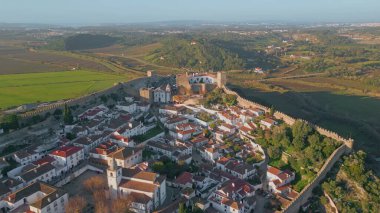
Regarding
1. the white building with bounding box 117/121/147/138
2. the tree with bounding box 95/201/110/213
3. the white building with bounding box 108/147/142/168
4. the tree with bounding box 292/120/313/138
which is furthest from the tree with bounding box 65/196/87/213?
the tree with bounding box 292/120/313/138

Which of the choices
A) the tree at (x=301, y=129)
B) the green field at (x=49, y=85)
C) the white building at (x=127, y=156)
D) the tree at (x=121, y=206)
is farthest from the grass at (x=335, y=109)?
the green field at (x=49, y=85)

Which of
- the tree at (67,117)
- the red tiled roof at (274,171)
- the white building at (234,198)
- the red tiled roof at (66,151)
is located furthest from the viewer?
the tree at (67,117)

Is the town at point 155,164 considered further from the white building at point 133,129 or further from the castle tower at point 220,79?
the castle tower at point 220,79

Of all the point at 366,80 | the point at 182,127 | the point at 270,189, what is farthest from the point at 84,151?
the point at 366,80

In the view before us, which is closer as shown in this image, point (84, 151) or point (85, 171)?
point (85, 171)

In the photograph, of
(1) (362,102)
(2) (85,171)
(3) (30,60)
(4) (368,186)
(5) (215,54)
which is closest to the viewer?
(4) (368,186)

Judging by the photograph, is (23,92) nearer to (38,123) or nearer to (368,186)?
(38,123)

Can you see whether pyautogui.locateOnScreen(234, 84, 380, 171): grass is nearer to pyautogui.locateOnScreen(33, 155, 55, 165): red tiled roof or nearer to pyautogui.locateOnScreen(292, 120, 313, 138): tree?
pyautogui.locateOnScreen(292, 120, 313, 138): tree
